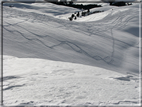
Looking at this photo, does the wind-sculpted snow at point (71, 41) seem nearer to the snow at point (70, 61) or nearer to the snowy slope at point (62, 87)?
the snow at point (70, 61)

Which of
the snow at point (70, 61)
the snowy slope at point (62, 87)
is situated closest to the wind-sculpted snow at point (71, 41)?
the snow at point (70, 61)

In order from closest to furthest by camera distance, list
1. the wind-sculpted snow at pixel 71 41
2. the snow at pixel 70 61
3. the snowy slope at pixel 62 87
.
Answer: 1. the snowy slope at pixel 62 87
2. the snow at pixel 70 61
3. the wind-sculpted snow at pixel 71 41

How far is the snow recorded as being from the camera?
194cm

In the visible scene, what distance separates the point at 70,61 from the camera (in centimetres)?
360

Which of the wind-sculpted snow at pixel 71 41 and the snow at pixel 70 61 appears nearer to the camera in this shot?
the snow at pixel 70 61

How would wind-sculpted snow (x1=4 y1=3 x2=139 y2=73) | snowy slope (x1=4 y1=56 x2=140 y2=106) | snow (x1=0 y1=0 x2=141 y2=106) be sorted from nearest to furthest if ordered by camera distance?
1. snowy slope (x1=4 y1=56 x2=140 y2=106)
2. snow (x1=0 y1=0 x2=141 y2=106)
3. wind-sculpted snow (x1=4 y1=3 x2=139 y2=73)

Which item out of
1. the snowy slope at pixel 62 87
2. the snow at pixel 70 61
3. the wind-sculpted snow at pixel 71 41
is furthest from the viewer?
the wind-sculpted snow at pixel 71 41

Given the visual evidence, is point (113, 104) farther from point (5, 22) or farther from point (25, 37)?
point (5, 22)

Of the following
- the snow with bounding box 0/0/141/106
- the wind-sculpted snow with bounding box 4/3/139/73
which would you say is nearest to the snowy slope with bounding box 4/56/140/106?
the snow with bounding box 0/0/141/106

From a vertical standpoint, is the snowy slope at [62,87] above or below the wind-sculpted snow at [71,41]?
below

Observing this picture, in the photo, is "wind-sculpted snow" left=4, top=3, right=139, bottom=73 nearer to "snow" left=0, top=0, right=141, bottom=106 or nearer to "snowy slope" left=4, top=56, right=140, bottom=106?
"snow" left=0, top=0, right=141, bottom=106

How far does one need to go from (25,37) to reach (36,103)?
2912mm

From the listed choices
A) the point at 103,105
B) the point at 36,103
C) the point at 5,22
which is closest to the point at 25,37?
the point at 5,22

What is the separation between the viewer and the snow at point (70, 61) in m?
1.94
